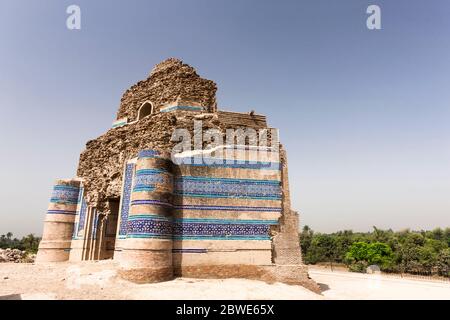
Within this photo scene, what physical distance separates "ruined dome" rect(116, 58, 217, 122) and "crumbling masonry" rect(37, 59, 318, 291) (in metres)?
0.98

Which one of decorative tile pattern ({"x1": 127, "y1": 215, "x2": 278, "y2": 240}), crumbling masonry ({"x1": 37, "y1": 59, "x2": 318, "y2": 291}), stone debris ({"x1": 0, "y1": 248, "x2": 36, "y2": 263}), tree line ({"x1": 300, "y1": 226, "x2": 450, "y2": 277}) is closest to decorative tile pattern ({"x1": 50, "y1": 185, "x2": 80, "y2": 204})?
crumbling masonry ({"x1": 37, "y1": 59, "x2": 318, "y2": 291})

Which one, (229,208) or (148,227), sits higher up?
(229,208)

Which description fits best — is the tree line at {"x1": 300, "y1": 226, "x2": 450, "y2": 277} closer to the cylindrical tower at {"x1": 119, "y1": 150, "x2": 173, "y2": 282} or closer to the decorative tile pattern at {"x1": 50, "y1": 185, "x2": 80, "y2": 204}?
the cylindrical tower at {"x1": 119, "y1": 150, "x2": 173, "y2": 282}

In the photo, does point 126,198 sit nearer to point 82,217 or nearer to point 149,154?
point 149,154

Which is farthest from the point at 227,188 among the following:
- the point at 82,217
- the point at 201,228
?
the point at 82,217

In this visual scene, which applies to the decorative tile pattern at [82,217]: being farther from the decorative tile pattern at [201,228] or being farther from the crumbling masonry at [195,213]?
the decorative tile pattern at [201,228]

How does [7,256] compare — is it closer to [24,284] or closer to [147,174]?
[24,284]

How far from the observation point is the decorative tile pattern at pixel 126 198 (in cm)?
1016

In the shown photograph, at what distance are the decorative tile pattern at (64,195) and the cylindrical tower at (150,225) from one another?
5936 mm

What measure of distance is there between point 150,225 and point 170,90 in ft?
22.5

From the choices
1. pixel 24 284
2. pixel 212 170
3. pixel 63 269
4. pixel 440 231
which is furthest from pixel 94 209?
pixel 440 231

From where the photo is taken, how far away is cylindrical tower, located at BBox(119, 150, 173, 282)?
783 cm

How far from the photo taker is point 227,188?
939 centimetres

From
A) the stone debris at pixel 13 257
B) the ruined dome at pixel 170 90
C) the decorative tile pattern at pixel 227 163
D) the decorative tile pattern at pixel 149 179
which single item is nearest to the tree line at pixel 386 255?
the decorative tile pattern at pixel 227 163
